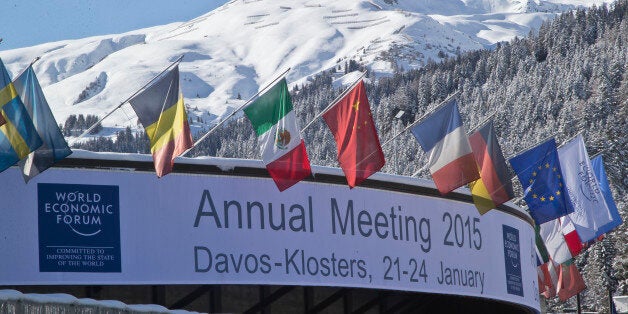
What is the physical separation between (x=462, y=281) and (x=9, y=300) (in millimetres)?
15651

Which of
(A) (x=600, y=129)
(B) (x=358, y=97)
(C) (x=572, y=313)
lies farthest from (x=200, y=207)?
(A) (x=600, y=129)

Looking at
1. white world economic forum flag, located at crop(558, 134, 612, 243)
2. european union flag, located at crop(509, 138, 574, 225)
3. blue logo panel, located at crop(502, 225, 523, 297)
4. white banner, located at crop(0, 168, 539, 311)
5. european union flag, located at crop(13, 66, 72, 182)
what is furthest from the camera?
white world economic forum flag, located at crop(558, 134, 612, 243)

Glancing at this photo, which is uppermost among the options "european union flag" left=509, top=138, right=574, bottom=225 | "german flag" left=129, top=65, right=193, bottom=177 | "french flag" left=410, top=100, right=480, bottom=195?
"german flag" left=129, top=65, right=193, bottom=177

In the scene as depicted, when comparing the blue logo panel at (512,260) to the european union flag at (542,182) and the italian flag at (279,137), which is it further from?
the italian flag at (279,137)

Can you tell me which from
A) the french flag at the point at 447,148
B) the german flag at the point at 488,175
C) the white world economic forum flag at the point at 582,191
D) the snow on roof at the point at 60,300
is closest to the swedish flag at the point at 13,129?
the snow on roof at the point at 60,300

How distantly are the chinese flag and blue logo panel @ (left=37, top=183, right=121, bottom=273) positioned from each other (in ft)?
15.1

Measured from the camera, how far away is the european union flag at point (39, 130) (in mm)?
25844

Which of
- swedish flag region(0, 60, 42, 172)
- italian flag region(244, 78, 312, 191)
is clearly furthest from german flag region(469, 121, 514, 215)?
swedish flag region(0, 60, 42, 172)

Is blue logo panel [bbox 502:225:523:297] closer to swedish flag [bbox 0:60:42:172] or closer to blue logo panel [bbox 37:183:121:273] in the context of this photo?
blue logo panel [bbox 37:183:121:273]

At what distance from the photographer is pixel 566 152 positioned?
37.6m

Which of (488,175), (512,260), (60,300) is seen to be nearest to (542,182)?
(512,260)

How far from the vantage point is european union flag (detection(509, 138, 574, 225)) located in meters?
34.5

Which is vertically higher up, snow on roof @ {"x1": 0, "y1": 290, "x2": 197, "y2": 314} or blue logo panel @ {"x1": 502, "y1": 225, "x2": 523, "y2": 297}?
snow on roof @ {"x1": 0, "y1": 290, "x2": 197, "y2": 314}

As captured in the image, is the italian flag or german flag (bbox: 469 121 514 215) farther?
german flag (bbox: 469 121 514 215)
